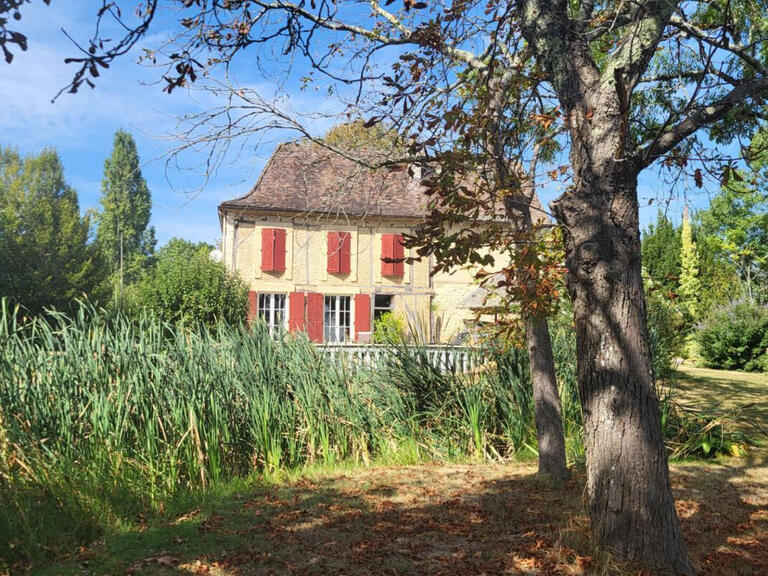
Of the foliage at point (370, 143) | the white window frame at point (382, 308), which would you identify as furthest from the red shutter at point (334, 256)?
the foliage at point (370, 143)

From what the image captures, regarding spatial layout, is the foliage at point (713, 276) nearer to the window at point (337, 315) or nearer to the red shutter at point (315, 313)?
the window at point (337, 315)

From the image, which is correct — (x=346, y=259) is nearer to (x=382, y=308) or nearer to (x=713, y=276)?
(x=382, y=308)

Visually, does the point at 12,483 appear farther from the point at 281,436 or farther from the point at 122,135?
the point at 122,135

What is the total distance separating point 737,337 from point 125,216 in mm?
41590

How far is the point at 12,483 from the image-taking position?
3953 mm

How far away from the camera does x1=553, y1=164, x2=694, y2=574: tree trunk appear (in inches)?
130

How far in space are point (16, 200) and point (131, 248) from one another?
16.9m

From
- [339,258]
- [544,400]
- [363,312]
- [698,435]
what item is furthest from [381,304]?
[544,400]

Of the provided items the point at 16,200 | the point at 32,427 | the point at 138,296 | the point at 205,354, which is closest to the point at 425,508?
the point at 205,354

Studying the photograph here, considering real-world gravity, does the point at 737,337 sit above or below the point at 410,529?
above

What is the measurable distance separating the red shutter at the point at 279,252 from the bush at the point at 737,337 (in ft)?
42.0

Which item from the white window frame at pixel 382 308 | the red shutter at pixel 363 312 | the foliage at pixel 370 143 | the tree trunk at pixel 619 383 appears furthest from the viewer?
the white window frame at pixel 382 308

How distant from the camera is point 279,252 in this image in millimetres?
20719

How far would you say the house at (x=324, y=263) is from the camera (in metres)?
20.5
